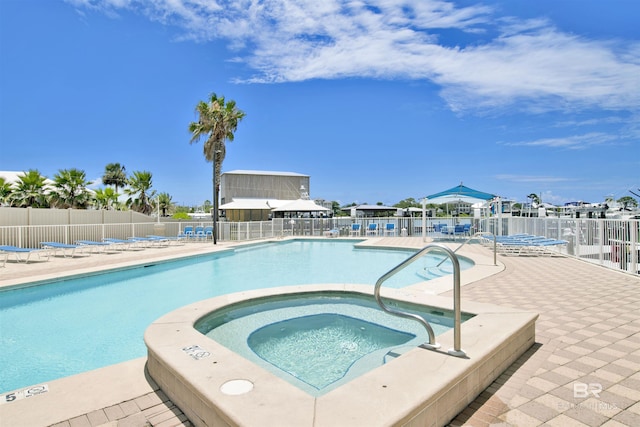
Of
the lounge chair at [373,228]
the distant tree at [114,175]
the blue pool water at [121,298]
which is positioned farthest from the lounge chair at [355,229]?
the distant tree at [114,175]

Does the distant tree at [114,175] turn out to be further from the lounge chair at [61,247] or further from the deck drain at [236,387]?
the deck drain at [236,387]

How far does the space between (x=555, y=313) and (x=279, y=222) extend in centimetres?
1530

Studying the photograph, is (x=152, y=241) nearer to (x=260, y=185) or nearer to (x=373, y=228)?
(x=373, y=228)

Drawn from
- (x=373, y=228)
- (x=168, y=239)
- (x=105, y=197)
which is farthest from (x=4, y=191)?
(x=373, y=228)

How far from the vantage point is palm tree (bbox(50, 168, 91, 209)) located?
65.6 ft

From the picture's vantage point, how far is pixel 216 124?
66.3 ft

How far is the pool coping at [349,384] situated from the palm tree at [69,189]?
21765mm

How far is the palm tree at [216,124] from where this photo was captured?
20391 mm

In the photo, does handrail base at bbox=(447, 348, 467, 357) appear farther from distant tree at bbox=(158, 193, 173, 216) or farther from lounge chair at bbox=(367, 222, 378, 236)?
distant tree at bbox=(158, 193, 173, 216)

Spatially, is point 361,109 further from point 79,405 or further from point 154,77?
point 79,405

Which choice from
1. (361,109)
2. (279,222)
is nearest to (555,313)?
(279,222)

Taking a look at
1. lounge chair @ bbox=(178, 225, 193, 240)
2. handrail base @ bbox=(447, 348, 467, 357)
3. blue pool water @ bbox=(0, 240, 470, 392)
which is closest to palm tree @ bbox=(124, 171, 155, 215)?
lounge chair @ bbox=(178, 225, 193, 240)

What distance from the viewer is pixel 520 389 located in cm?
Result: 247

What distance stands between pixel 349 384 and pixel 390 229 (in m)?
16.9
